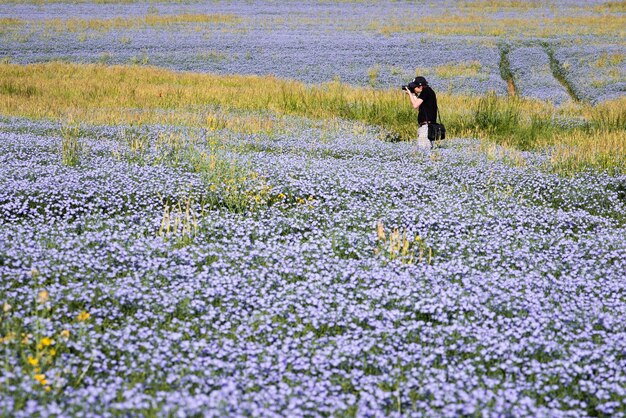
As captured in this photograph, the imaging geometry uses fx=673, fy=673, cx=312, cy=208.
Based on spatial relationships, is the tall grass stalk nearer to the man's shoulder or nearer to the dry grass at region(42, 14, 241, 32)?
the man's shoulder

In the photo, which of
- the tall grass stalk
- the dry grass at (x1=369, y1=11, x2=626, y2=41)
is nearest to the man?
the tall grass stalk

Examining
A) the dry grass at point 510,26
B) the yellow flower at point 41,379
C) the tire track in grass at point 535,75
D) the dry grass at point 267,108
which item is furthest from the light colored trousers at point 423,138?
the dry grass at point 510,26

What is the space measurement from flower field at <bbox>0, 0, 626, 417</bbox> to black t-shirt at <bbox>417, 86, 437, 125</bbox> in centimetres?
74

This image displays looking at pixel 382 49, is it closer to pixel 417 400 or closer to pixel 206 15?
pixel 206 15

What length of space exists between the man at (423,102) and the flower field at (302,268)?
1.76 ft

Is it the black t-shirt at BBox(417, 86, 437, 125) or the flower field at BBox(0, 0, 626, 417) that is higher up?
the black t-shirt at BBox(417, 86, 437, 125)

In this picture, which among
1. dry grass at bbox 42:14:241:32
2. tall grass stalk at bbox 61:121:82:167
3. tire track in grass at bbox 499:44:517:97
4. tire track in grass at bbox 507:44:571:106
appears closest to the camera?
tall grass stalk at bbox 61:121:82:167

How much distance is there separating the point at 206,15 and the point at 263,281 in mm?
51536

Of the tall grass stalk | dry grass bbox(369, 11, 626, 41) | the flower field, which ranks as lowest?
the flower field

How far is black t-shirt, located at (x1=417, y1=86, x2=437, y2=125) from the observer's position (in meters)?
13.2

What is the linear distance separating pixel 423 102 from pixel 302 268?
24.4 ft

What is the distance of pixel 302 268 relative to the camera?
6656 mm

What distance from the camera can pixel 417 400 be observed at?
4.39m

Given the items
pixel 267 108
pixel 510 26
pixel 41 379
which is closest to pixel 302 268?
pixel 41 379
